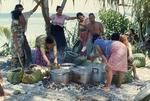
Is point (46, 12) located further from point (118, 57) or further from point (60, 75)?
point (118, 57)

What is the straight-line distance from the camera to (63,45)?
426 inches

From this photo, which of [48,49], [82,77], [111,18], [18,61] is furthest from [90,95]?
Answer: [111,18]

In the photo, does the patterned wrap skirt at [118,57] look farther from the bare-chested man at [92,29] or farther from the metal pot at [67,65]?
the bare-chested man at [92,29]

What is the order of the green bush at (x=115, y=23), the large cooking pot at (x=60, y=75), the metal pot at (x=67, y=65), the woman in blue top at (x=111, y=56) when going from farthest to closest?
1. the green bush at (x=115, y=23)
2. the metal pot at (x=67, y=65)
3. the large cooking pot at (x=60, y=75)
4. the woman in blue top at (x=111, y=56)

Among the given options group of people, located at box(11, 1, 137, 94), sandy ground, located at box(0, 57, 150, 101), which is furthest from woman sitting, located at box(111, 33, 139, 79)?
sandy ground, located at box(0, 57, 150, 101)

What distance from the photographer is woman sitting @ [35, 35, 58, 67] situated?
9000 mm

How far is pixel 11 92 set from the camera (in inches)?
315

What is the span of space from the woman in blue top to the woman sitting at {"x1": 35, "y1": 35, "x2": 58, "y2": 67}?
1157 mm

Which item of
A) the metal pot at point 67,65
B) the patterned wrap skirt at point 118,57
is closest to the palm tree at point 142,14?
the metal pot at point 67,65

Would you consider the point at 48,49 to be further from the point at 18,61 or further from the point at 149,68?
the point at 149,68

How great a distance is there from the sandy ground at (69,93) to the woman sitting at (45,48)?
0.71 m

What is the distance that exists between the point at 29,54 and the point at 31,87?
171cm

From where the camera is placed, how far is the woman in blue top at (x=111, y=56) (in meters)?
8.23

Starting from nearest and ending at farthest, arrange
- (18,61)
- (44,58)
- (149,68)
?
(44,58)
(18,61)
(149,68)
